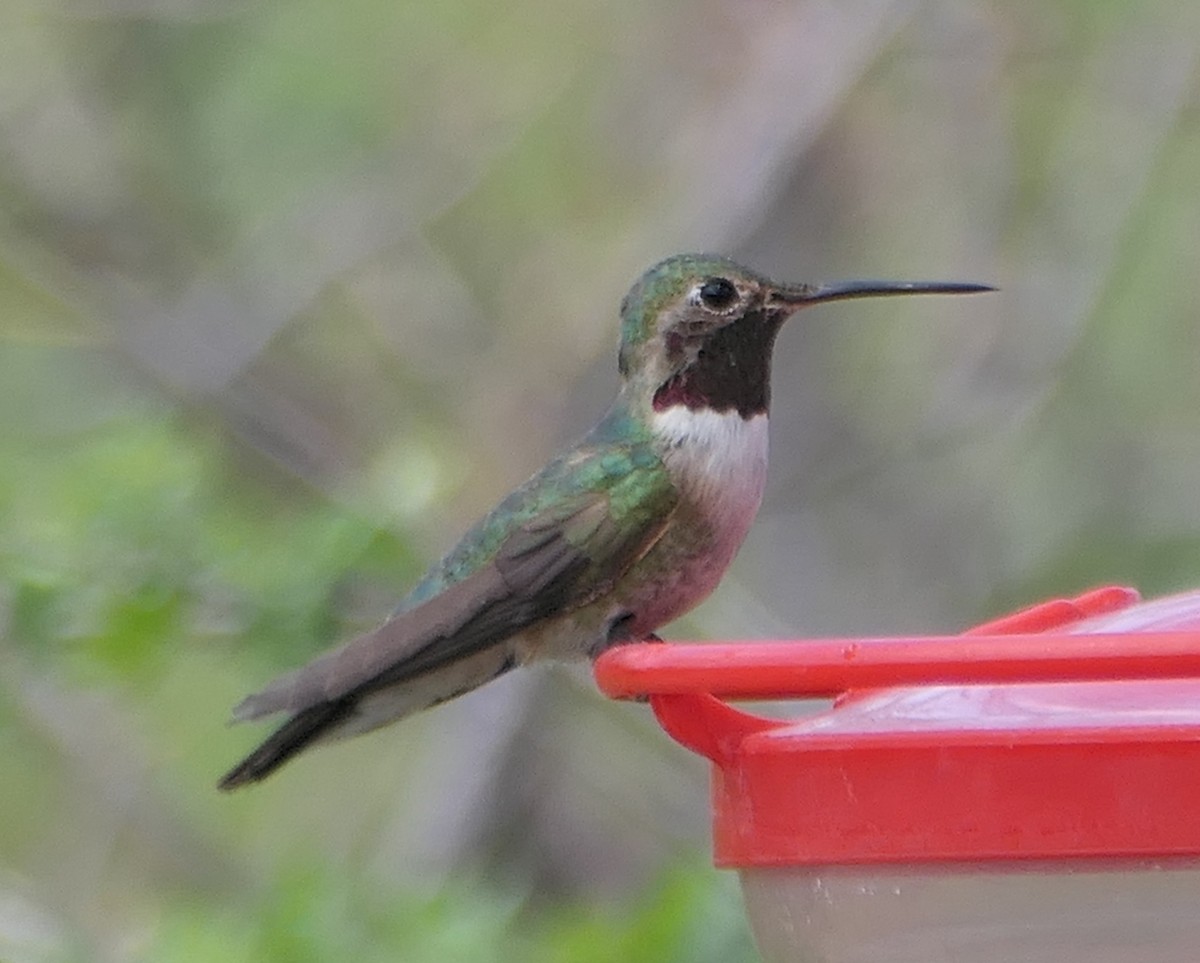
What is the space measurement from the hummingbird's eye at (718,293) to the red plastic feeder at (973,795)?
147 cm

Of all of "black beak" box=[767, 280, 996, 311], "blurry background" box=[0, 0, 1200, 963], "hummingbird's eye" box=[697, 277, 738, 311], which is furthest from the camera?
"blurry background" box=[0, 0, 1200, 963]

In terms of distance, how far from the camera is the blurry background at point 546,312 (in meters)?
7.91

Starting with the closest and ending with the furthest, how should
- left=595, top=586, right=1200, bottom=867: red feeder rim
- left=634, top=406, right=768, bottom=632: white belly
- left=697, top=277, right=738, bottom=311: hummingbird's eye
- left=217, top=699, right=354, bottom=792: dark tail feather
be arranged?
1. left=595, top=586, right=1200, bottom=867: red feeder rim
2. left=217, top=699, right=354, bottom=792: dark tail feather
3. left=634, top=406, right=768, bottom=632: white belly
4. left=697, top=277, right=738, bottom=311: hummingbird's eye

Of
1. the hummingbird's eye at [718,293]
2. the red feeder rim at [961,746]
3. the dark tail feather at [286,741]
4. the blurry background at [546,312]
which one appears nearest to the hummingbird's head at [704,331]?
the hummingbird's eye at [718,293]

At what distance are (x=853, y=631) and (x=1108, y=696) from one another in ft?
20.6

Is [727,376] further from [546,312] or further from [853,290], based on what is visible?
[546,312]

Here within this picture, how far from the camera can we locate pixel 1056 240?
8.60 metres

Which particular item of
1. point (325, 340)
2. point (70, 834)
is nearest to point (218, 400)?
point (325, 340)

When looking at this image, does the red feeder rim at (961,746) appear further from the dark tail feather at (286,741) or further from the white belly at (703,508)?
the white belly at (703,508)

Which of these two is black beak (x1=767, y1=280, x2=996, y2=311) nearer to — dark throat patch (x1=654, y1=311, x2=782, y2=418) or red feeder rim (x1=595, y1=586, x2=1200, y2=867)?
dark throat patch (x1=654, y1=311, x2=782, y2=418)

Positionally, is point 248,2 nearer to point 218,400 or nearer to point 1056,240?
point 218,400

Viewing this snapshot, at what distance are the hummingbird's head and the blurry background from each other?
3.19m

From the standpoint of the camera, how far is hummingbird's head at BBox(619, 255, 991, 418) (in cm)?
359

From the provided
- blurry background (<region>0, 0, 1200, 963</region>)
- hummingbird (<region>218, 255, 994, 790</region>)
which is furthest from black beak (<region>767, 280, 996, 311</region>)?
blurry background (<region>0, 0, 1200, 963</region>)
